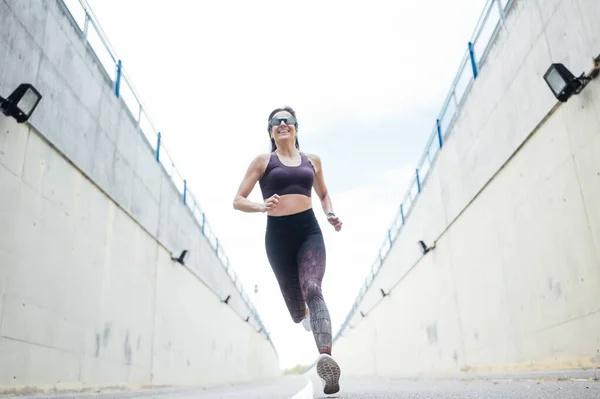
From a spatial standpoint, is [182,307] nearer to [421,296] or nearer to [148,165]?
[148,165]

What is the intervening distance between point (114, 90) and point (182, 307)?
25.1 ft

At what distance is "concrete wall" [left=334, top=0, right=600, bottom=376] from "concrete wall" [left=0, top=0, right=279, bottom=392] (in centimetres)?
613

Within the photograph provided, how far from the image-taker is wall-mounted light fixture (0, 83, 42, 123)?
18.6ft

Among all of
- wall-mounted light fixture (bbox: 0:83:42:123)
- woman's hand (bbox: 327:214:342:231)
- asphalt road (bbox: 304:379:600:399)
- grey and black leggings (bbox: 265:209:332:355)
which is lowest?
asphalt road (bbox: 304:379:600:399)

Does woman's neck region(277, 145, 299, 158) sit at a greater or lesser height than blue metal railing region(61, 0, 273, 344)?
lesser

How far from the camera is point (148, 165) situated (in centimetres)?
1185

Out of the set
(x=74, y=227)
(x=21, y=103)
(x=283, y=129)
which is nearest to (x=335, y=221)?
(x=283, y=129)

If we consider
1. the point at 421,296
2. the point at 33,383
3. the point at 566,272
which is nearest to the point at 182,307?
the point at 421,296

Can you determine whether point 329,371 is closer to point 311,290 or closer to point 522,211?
point 311,290

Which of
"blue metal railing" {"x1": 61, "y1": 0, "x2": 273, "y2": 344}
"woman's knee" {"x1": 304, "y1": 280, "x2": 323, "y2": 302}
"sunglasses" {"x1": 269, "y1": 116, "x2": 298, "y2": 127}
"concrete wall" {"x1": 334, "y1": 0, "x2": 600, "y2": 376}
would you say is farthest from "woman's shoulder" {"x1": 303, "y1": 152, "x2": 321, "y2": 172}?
"blue metal railing" {"x1": 61, "y1": 0, "x2": 273, "y2": 344}

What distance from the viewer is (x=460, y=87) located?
35.6ft

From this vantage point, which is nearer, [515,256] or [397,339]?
[515,256]

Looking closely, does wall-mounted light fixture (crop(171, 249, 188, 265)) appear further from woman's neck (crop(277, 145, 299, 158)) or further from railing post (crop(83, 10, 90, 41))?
woman's neck (crop(277, 145, 299, 158))

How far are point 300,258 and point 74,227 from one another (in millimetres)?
4700
